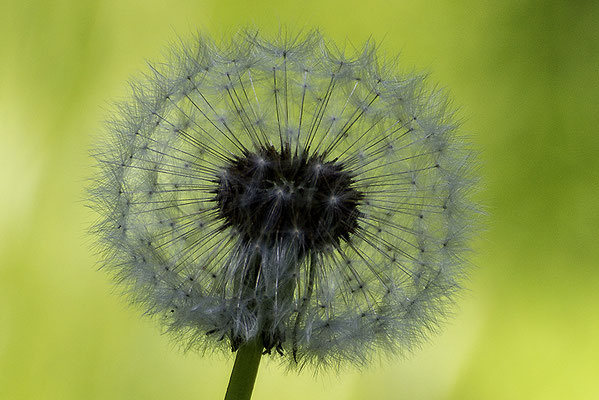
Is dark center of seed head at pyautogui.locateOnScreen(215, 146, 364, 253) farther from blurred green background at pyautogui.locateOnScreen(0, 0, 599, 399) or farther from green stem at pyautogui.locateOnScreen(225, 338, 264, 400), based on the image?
blurred green background at pyautogui.locateOnScreen(0, 0, 599, 399)

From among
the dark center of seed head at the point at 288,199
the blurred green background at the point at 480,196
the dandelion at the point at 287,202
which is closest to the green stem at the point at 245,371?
the dandelion at the point at 287,202

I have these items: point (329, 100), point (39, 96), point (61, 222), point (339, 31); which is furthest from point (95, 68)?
point (329, 100)

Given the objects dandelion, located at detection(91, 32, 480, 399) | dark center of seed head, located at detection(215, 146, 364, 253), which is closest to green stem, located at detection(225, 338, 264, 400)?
dandelion, located at detection(91, 32, 480, 399)

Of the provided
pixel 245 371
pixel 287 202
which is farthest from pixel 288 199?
pixel 245 371

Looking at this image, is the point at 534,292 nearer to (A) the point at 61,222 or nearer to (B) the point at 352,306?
(B) the point at 352,306

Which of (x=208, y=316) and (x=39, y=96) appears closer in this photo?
(x=208, y=316)
